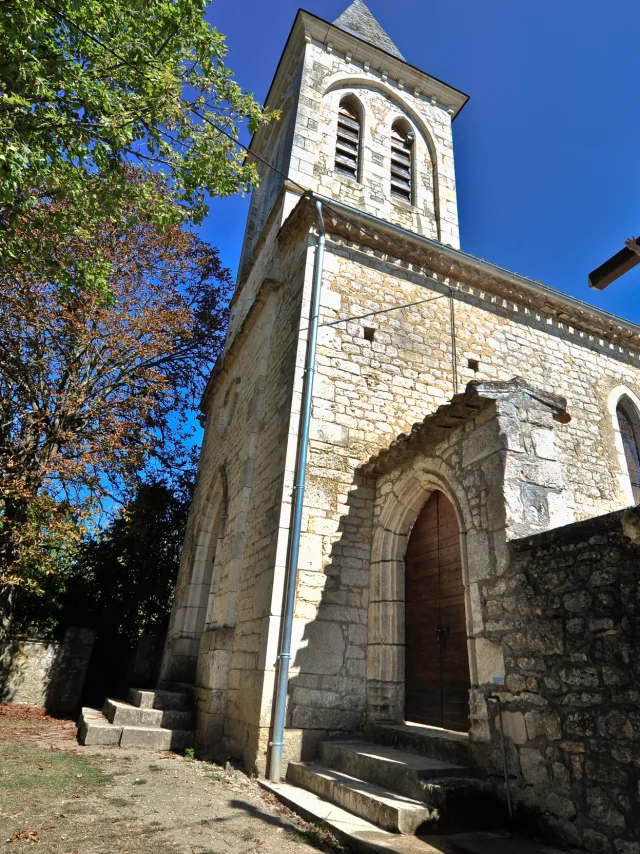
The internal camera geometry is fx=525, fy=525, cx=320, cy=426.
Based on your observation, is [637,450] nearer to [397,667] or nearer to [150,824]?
[397,667]

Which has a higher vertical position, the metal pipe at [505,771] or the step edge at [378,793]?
the metal pipe at [505,771]

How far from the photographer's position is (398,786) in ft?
11.7

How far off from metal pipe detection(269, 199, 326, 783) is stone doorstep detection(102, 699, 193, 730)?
7.26 ft

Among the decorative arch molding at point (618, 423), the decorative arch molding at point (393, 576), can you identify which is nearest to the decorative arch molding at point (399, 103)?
the decorative arch molding at point (618, 423)

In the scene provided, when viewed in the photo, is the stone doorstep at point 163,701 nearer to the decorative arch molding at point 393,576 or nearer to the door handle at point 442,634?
the decorative arch molding at point 393,576

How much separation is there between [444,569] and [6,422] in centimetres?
788

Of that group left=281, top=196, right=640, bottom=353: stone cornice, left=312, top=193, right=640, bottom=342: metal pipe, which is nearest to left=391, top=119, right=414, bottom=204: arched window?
left=312, top=193, right=640, bottom=342: metal pipe

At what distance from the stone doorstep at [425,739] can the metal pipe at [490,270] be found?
20.5 feet

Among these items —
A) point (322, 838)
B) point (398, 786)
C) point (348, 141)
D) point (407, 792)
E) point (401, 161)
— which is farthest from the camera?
point (401, 161)

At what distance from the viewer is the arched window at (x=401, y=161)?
10045mm

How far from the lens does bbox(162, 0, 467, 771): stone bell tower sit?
207 inches

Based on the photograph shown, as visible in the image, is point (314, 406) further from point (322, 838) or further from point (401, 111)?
point (401, 111)

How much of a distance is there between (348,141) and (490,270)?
13.1 ft

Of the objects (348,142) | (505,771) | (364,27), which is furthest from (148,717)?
(364,27)
